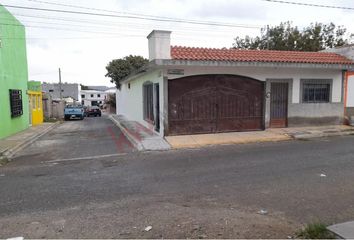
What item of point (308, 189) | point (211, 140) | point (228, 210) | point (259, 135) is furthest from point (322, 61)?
point (228, 210)

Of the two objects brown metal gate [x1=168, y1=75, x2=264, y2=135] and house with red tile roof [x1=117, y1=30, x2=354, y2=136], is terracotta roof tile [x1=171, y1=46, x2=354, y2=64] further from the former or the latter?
brown metal gate [x1=168, y1=75, x2=264, y2=135]

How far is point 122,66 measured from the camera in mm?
38344

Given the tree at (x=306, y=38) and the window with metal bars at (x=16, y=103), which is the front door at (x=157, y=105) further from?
the tree at (x=306, y=38)

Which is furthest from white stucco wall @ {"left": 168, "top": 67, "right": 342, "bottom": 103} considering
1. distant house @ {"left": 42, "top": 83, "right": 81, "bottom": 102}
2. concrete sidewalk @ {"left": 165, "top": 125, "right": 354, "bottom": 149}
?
distant house @ {"left": 42, "top": 83, "right": 81, "bottom": 102}

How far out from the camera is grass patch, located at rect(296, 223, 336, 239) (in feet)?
11.6

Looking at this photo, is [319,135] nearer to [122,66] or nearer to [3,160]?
[3,160]

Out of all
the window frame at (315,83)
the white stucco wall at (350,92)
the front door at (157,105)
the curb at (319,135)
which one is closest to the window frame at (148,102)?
the front door at (157,105)

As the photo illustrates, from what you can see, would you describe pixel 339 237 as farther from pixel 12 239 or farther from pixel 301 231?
pixel 12 239

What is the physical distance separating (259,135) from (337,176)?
19.2 ft

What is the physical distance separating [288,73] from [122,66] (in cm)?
2824

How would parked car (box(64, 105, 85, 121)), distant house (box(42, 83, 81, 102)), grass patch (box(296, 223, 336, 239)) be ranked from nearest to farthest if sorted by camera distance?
grass patch (box(296, 223, 336, 239)), parked car (box(64, 105, 85, 121)), distant house (box(42, 83, 81, 102))

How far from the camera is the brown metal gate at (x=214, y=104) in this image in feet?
40.0

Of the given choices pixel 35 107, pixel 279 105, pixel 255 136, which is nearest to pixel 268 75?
pixel 279 105

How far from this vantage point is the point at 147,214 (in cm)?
448
